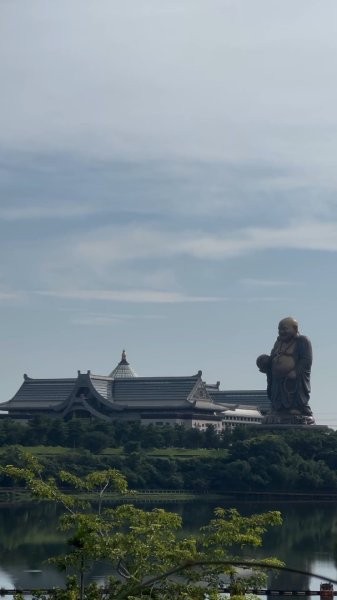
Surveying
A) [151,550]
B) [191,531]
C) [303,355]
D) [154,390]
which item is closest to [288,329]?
[303,355]

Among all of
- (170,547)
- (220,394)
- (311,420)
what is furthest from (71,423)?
(170,547)

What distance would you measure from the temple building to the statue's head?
26.0 metres

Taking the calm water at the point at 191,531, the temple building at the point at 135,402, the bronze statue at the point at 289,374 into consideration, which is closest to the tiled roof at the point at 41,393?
the temple building at the point at 135,402

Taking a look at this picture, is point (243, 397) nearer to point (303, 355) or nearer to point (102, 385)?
point (102, 385)

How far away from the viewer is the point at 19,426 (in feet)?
414

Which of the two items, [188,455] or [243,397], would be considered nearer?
[188,455]

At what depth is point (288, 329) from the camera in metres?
129

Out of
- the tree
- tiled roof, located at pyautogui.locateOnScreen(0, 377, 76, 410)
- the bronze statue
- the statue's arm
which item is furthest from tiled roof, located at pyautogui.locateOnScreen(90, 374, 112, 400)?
the tree

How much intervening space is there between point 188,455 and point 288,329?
17665mm

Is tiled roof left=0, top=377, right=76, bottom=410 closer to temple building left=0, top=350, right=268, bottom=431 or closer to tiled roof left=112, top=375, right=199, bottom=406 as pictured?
temple building left=0, top=350, right=268, bottom=431

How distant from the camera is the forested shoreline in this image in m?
107

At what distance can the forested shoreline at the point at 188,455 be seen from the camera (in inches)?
4215

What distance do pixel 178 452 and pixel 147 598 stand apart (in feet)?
309

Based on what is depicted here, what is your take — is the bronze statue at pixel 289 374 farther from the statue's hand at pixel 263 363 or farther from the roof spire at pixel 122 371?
the roof spire at pixel 122 371
